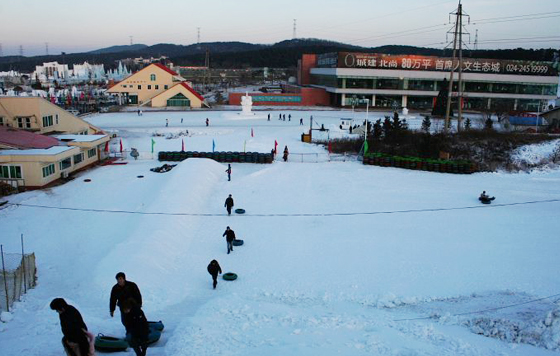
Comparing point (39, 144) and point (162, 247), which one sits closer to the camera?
point (162, 247)

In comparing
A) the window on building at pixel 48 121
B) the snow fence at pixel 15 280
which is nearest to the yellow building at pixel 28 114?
the window on building at pixel 48 121

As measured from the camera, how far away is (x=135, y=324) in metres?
7.44

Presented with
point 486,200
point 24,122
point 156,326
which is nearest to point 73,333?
point 156,326

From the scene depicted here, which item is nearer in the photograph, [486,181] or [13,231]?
[13,231]

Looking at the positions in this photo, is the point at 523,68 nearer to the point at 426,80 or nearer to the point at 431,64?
the point at 431,64

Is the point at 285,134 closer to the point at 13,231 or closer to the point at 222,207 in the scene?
the point at 222,207

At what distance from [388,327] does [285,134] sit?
3021 centimetres

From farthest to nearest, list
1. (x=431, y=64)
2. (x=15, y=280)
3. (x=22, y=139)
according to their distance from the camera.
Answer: (x=431, y=64)
(x=22, y=139)
(x=15, y=280)

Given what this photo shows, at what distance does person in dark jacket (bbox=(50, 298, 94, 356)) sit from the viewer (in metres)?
6.46

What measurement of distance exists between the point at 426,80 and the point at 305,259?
5970cm

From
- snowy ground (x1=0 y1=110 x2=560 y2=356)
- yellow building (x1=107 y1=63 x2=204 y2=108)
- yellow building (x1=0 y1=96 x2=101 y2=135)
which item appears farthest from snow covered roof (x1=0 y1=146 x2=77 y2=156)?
yellow building (x1=107 y1=63 x2=204 y2=108)

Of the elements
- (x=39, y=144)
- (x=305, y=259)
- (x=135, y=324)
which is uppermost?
(x=39, y=144)

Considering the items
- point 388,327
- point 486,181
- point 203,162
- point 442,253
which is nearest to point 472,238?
point 442,253

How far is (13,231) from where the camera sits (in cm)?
1664
